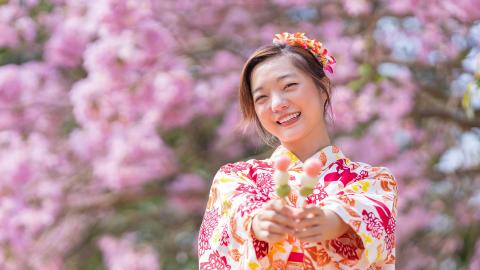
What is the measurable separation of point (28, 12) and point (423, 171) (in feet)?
7.30

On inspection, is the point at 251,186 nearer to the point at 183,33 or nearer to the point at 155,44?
the point at 155,44

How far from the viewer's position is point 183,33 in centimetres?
454

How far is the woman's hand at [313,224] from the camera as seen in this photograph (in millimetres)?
1494

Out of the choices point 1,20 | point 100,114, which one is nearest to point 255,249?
point 100,114

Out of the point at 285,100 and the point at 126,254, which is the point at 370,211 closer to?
the point at 285,100

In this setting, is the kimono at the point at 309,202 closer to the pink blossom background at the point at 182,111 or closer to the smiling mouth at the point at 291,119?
the smiling mouth at the point at 291,119

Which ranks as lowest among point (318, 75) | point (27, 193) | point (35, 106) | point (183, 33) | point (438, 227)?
point (438, 227)

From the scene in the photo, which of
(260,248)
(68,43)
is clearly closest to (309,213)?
(260,248)

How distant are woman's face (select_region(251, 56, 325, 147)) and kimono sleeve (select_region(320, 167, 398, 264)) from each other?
15 centimetres

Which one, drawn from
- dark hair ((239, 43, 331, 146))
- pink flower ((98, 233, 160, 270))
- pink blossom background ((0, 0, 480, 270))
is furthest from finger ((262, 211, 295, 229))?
pink flower ((98, 233, 160, 270))

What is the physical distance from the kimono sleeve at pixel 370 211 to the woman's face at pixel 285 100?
0.15 meters

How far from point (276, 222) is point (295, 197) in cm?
21

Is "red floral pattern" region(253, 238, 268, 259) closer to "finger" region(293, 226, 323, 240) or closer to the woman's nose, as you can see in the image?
"finger" region(293, 226, 323, 240)

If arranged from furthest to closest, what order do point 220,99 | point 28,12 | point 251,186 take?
point 28,12 → point 220,99 → point 251,186
